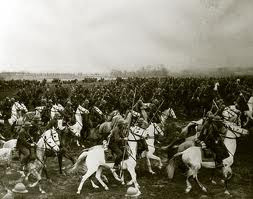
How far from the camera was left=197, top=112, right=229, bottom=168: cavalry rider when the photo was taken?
30.7ft

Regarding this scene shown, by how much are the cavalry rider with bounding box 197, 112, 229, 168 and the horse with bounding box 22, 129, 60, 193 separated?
3731 millimetres

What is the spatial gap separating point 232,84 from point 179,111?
373 centimetres

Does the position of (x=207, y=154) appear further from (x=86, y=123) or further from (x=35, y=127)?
(x=86, y=123)

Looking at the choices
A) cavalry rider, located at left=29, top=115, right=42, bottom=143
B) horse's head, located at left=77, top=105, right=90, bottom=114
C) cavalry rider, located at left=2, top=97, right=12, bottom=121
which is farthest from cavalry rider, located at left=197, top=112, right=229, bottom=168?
cavalry rider, located at left=2, top=97, right=12, bottom=121

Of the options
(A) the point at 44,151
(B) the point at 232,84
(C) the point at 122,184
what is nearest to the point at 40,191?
(A) the point at 44,151

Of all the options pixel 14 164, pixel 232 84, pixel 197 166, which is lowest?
pixel 14 164

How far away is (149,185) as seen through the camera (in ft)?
33.2

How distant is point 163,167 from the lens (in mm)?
11641

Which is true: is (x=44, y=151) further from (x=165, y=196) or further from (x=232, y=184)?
(x=232, y=184)

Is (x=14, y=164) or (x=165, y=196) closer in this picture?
(x=165, y=196)

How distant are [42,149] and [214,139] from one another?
172 inches

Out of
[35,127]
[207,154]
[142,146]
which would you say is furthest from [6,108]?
[207,154]

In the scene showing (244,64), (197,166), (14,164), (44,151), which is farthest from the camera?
(244,64)

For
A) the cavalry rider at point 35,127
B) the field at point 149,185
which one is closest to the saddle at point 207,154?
the field at point 149,185
